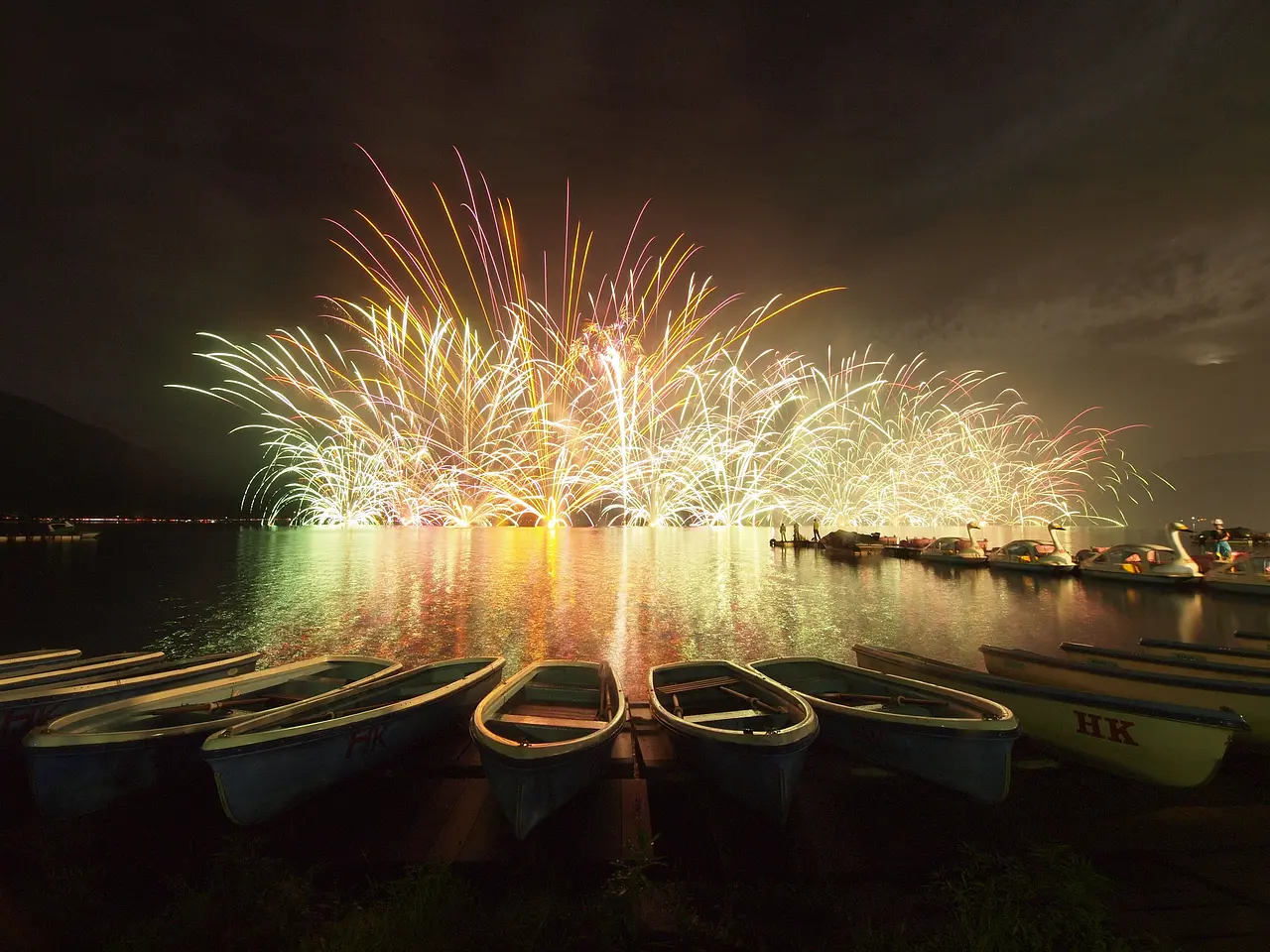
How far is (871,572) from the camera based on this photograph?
52969 mm

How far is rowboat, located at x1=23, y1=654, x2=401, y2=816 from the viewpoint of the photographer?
7645 millimetres

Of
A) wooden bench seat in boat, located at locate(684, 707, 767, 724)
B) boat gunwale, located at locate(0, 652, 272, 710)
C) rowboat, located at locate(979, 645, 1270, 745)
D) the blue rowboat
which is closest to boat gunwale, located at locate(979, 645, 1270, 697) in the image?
rowboat, located at locate(979, 645, 1270, 745)

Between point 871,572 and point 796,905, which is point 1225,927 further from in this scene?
point 871,572

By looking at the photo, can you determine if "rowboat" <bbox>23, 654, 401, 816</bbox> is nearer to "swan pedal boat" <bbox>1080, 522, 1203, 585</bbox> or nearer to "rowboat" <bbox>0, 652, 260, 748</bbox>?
"rowboat" <bbox>0, 652, 260, 748</bbox>

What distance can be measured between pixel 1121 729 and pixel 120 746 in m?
14.1

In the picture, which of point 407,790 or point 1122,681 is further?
point 1122,681

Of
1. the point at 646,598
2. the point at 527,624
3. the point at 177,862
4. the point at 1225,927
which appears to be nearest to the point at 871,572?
the point at 646,598

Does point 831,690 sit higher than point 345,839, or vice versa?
point 831,690

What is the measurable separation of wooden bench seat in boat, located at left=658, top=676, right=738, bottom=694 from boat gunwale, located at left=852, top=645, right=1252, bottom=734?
370 centimetres

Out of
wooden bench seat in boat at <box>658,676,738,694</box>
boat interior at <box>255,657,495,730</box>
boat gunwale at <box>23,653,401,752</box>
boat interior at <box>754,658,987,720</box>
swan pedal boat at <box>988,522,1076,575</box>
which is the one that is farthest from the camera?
swan pedal boat at <box>988,522,1076,575</box>

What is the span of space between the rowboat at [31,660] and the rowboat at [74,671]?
0.02 meters

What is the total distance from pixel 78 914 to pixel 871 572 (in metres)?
54.6

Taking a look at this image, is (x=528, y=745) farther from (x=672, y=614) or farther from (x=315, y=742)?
(x=672, y=614)

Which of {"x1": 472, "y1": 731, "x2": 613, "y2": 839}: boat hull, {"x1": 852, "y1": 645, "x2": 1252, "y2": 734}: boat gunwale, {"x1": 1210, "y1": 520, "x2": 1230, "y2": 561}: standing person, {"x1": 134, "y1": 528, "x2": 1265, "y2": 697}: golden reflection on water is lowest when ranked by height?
{"x1": 134, "y1": 528, "x2": 1265, "y2": 697}: golden reflection on water
